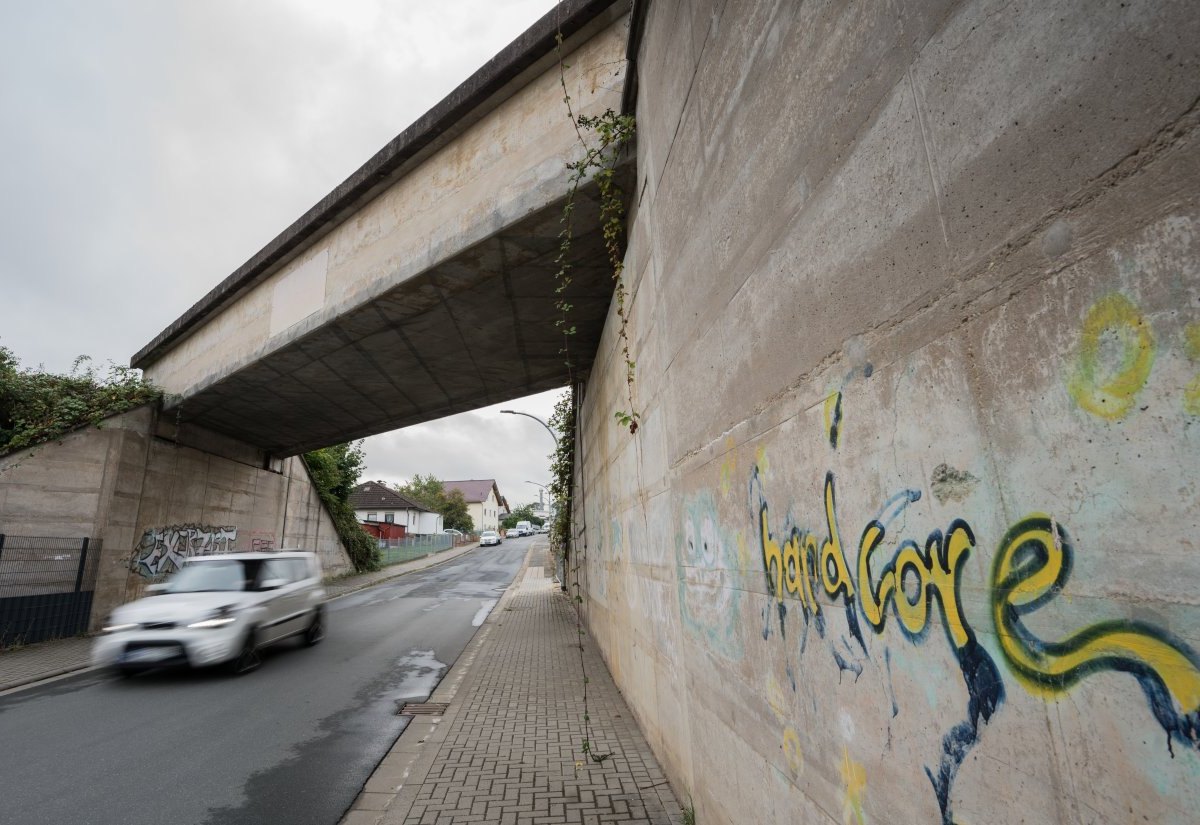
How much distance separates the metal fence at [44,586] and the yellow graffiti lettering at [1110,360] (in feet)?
52.5

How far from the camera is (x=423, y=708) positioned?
6680 millimetres

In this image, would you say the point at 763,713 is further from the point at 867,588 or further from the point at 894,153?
the point at 894,153

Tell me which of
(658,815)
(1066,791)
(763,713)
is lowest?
(658,815)

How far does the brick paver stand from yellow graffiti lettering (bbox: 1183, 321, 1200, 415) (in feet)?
13.2

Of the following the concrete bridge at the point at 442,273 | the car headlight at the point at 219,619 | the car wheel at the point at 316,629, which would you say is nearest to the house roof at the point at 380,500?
the concrete bridge at the point at 442,273

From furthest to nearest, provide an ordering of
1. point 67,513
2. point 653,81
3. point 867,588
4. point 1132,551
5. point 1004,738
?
point 67,513 → point 653,81 → point 867,588 → point 1004,738 → point 1132,551

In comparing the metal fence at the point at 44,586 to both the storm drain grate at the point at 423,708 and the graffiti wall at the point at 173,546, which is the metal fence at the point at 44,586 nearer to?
the graffiti wall at the point at 173,546

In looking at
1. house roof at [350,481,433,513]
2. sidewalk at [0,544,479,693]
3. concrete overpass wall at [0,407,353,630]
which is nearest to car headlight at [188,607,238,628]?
sidewalk at [0,544,479,693]

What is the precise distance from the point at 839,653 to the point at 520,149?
6.94 meters

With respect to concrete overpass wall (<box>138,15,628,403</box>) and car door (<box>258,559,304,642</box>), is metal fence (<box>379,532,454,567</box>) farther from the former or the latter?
concrete overpass wall (<box>138,15,628,403</box>)

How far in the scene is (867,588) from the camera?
1854 millimetres

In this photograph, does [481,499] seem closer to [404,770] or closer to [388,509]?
[388,509]

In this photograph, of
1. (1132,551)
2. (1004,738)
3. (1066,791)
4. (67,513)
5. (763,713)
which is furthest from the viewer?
(67,513)

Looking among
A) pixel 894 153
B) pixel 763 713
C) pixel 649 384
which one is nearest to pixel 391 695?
pixel 649 384
